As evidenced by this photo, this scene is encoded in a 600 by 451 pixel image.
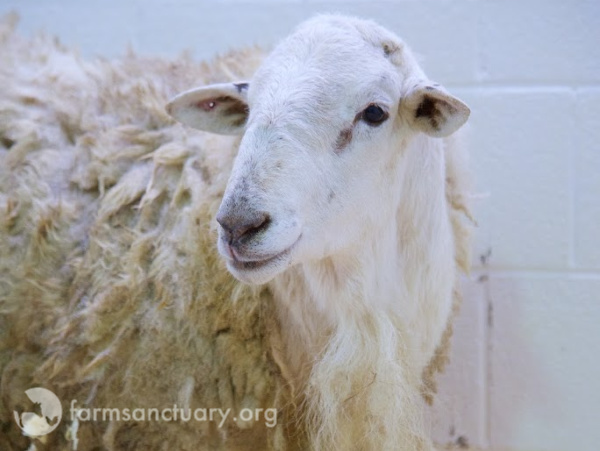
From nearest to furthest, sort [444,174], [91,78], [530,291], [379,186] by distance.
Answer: [379,186] → [444,174] → [91,78] → [530,291]

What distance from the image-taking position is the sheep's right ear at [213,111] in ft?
5.49

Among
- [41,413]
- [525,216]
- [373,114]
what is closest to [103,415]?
[41,413]

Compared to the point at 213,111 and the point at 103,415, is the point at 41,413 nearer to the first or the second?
the point at 103,415

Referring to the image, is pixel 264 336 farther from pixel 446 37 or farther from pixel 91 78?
pixel 446 37

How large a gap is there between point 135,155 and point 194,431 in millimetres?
707

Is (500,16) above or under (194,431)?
above

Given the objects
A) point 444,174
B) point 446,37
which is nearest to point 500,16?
point 446,37

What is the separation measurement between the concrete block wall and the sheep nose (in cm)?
119

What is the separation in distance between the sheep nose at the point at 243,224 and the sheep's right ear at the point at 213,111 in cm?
49

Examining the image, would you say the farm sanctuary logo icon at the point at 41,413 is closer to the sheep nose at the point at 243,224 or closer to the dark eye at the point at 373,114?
the sheep nose at the point at 243,224

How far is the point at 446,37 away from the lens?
7.61 feet

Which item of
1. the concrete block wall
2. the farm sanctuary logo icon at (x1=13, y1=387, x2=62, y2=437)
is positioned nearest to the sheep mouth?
the farm sanctuary logo icon at (x1=13, y1=387, x2=62, y2=437)

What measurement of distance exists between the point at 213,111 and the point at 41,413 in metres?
0.83

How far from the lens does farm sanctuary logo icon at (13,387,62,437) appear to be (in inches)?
67.0
